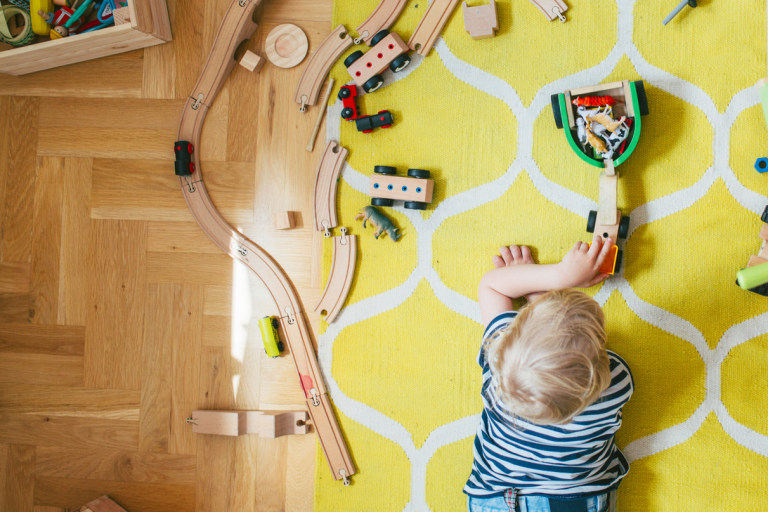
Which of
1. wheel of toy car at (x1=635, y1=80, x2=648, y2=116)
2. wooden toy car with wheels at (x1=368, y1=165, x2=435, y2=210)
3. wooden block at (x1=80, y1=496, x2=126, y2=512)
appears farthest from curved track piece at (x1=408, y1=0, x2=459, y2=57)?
wooden block at (x1=80, y1=496, x2=126, y2=512)

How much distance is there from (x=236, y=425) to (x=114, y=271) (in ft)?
1.33

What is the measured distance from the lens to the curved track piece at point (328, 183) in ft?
3.40

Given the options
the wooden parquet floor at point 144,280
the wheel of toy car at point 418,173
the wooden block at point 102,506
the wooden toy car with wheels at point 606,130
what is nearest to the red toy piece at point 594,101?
the wooden toy car with wheels at point 606,130

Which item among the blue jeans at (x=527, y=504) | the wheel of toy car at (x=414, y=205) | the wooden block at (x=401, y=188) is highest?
the wooden block at (x=401, y=188)

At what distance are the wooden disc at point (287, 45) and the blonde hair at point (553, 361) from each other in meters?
0.67

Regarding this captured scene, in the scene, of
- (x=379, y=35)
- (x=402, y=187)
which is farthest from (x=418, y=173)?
(x=379, y=35)

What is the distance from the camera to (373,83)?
3.31 feet

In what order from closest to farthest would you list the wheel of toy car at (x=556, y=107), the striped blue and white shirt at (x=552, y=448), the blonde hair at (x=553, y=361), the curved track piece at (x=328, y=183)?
the blonde hair at (x=553, y=361) < the striped blue and white shirt at (x=552, y=448) < the wheel of toy car at (x=556, y=107) < the curved track piece at (x=328, y=183)

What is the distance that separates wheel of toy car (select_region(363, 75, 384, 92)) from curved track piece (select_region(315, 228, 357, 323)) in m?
0.27

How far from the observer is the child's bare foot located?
97cm

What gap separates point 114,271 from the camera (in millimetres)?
1108

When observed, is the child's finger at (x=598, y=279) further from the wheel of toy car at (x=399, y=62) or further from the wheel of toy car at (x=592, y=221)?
the wheel of toy car at (x=399, y=62)

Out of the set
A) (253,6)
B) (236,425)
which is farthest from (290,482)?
(253,6)

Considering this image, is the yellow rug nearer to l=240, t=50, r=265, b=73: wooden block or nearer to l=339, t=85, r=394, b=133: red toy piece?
l=339, t=85, r=394, b=133: red toy piece
